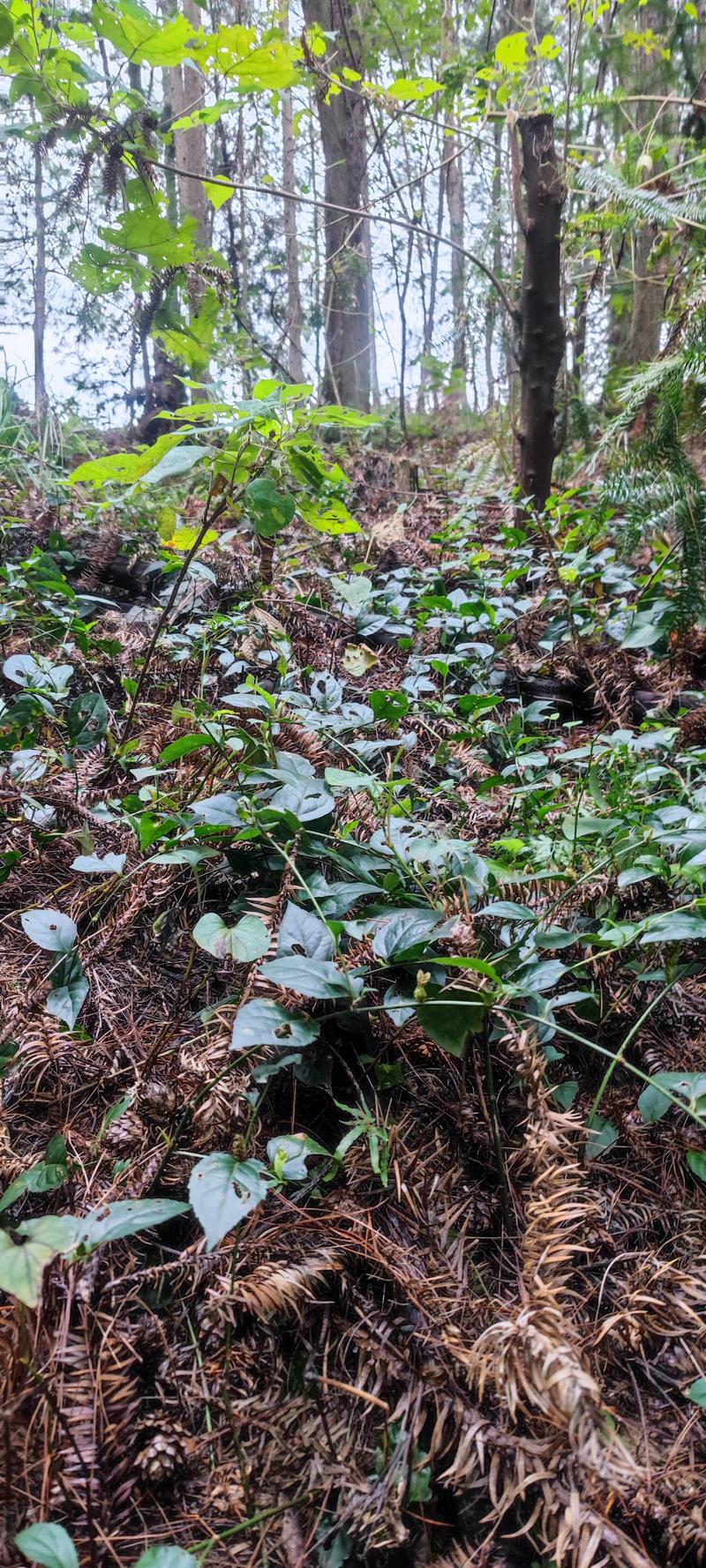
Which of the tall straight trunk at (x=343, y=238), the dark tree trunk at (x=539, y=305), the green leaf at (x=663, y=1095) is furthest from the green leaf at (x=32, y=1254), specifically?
the tall straight trunk at (x=343, y=238)

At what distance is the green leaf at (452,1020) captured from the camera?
3.34 ft

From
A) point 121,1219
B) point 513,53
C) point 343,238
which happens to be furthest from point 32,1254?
point 343,238

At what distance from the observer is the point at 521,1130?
1077 millimetres

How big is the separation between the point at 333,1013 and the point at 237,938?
188 millimetres

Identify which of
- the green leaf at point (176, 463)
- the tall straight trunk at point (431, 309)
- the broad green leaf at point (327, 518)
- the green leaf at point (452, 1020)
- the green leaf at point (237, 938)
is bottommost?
the green leaf at point (452, 1020)

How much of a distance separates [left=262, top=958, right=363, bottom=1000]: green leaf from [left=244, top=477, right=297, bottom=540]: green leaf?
1.03 m

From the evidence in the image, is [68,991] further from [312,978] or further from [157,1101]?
[312,978]

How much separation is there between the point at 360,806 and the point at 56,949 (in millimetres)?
702

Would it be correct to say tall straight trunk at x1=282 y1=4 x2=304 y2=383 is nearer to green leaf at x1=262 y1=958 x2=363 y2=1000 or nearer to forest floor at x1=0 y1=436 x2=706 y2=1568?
forest floor at x1=0 y1=436 x2=706 y2=1568

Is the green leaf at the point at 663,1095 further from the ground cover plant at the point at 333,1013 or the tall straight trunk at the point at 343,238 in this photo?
the tall straight trunk at the point at 343,238

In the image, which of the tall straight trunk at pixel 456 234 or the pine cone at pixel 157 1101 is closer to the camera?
the pine cone at pixel 157 1101

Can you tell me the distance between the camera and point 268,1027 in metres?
1.01

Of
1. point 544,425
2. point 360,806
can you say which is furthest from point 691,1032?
point 544,425

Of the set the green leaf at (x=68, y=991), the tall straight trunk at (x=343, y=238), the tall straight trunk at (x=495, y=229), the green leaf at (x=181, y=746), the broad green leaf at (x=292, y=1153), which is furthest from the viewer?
the tall straight trunk at (x=343, y=238)
